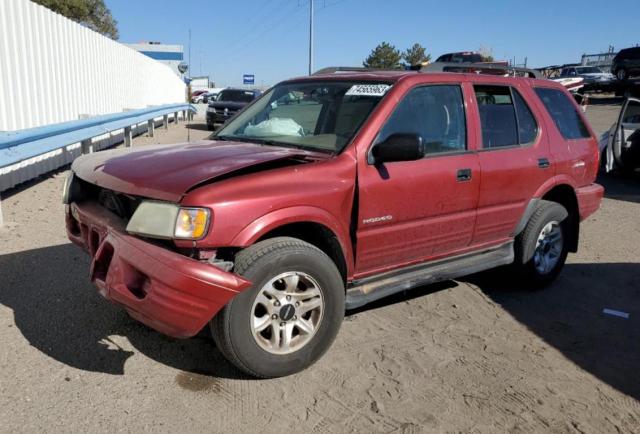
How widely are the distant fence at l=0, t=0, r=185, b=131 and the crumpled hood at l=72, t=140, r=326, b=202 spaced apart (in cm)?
471

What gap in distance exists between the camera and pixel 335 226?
3.45 m

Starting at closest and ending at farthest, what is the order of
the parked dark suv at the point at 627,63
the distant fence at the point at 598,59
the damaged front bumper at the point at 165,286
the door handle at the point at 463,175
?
the damaged front bumper at the point at 165,286 < the door handle at the point at 463,175 < the parked dark suv at the point at 627,63 < the distant fence at the point at 598,59

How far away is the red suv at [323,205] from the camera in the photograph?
2943 mm

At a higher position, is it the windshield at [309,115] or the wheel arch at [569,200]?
the windshield at [309,115]

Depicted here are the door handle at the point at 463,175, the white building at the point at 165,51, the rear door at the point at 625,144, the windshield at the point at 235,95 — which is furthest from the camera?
the white building at the point at 165,51

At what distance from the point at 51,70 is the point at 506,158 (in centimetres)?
799

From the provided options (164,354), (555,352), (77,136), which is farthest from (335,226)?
(77,136)

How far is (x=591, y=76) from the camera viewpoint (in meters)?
31.0

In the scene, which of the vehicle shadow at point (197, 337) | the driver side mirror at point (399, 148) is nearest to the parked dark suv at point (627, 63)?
the vehicle shadow at point (197, 337)

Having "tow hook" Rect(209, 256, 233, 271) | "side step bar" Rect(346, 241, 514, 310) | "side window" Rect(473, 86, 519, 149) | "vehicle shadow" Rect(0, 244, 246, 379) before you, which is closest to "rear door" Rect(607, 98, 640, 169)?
"side window" Rect(473, 86, 519, 149)

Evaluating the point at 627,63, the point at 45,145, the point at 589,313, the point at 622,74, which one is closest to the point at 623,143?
the point at 589,313

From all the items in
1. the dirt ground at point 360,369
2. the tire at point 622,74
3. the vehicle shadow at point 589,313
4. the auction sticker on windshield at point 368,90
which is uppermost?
the tire at point 622,74

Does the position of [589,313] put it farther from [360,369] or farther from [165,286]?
[165,286]

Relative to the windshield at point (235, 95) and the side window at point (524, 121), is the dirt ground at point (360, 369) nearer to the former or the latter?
the side window at point (524, 121)
